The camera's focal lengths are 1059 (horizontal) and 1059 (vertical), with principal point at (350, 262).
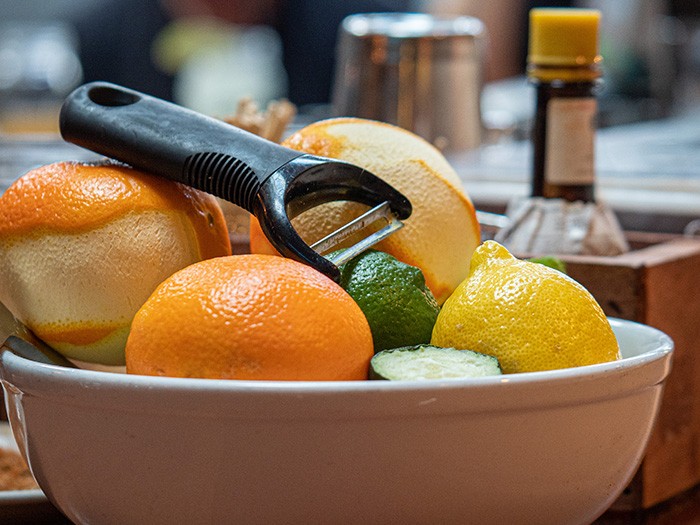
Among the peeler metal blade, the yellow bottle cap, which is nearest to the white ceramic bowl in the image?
the peeler metal blade

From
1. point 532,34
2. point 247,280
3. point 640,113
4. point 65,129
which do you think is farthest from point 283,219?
point 640,113

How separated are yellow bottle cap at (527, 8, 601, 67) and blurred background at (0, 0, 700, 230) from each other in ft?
5.83

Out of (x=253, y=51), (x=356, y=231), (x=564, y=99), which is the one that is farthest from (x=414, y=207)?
(x=253, y=51)

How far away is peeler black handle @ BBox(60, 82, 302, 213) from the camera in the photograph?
0.44 m

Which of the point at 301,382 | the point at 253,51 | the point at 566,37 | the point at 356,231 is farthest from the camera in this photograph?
the point at 253,51

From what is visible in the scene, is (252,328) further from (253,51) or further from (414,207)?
(253,51)

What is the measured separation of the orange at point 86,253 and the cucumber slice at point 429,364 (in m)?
0.11

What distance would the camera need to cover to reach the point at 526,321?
0.41 metres

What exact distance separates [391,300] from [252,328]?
0.26 feet

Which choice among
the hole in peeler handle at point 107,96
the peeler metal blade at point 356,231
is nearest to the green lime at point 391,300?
the peeler metal blade at point 356,231

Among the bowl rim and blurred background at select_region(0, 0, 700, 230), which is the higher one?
the bowl rim

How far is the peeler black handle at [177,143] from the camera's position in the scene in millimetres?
445

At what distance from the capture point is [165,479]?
14.7 inches

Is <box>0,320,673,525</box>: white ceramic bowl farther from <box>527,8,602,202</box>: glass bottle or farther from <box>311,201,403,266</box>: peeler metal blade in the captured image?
<box>527,8,602,202</box>: glass bottle
